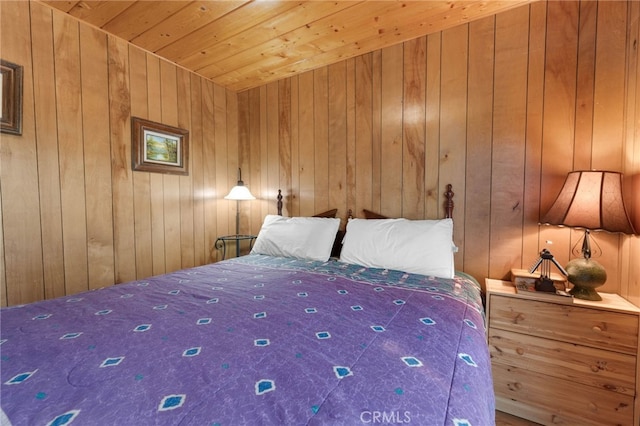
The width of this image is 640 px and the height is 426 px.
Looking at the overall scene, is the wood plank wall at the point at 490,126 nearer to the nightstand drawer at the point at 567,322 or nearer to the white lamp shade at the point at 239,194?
the nightstand drawer at the point at 567,322

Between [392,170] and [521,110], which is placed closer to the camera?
[521,110]

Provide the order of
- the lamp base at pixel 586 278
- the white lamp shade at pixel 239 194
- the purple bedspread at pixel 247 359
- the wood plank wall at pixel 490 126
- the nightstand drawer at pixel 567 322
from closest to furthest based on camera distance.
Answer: the purple bedspread at pixel 247 359 → the nightstand drawer at pixel 567 322 → the lamp base at pixel 586 278 → the wood plank wall at pixel 490 126 → the white lamp shade at pixel 239 194

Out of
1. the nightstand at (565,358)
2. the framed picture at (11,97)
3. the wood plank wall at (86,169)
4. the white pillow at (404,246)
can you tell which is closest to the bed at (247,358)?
the white pillow at (404,246)

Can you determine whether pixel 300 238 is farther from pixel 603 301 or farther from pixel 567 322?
pixel 603 301

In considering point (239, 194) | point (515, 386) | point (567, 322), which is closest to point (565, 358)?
point (567, 322)

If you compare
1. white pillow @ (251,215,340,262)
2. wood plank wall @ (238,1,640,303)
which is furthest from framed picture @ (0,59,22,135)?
wood plank wall @ (238,1,640,303)

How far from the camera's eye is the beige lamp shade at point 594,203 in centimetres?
127

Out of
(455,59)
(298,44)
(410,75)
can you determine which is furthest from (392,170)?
(298,44)

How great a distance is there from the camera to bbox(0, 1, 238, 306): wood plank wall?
1.59 meters

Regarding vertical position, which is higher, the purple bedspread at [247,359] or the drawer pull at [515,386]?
the purple bedspread at [247,359]

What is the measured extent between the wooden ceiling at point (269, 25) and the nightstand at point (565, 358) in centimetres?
179

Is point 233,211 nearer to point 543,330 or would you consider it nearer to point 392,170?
point 392,170

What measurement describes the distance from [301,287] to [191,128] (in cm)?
198

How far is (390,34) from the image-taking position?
6.39 feet
